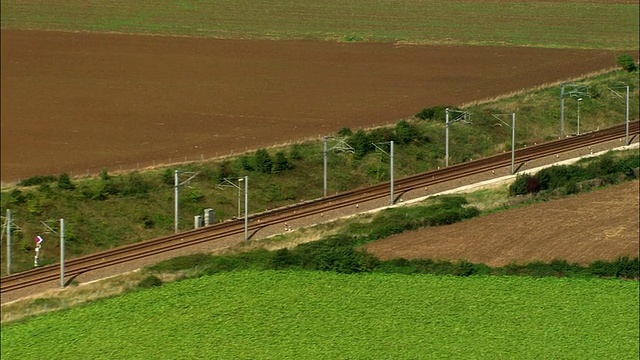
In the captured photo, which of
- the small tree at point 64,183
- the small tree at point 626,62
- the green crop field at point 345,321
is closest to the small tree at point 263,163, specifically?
the small tree at point 64,183

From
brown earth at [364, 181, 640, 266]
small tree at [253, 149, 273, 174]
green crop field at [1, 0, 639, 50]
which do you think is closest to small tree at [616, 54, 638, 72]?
green crop field at [1, 0, 639, 50]

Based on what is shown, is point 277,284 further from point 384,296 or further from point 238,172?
point 238,172

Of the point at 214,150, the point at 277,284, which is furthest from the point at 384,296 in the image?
the point at 214,150

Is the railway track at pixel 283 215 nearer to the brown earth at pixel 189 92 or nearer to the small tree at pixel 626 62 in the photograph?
the brown earth at pixel 189 92

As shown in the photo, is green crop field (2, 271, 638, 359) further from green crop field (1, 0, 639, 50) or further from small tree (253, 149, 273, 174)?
small tree (253, 149, 273, 174)

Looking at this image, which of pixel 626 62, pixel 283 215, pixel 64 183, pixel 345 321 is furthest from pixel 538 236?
pixel 626 62

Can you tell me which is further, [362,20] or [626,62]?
[626,62]

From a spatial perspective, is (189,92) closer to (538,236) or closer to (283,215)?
(283,215)
